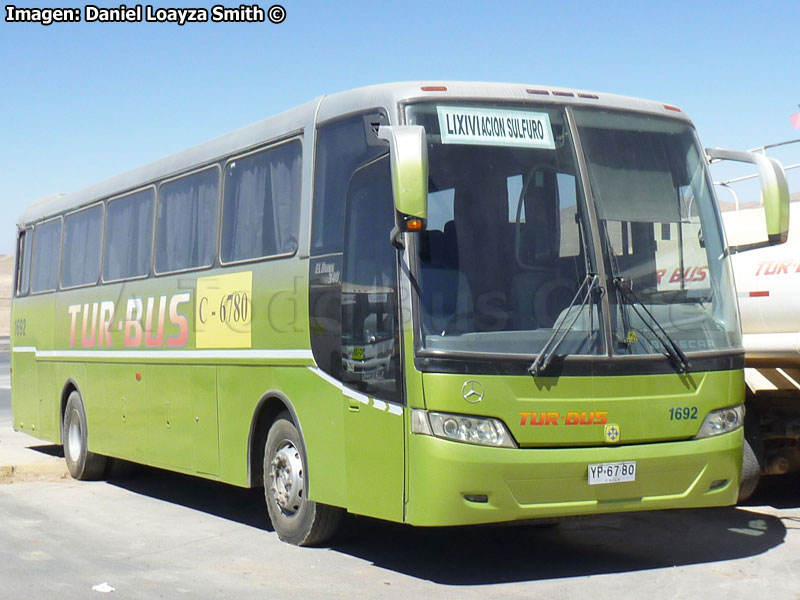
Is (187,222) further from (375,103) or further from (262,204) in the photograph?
(375,103)

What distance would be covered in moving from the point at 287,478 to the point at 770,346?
4.13 meters

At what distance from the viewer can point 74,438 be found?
567 inches

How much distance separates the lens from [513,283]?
768 cm

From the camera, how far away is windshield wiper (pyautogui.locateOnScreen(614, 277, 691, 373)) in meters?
7.90

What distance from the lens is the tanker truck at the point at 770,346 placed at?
387 inches

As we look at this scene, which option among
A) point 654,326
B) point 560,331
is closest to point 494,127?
point 560,331

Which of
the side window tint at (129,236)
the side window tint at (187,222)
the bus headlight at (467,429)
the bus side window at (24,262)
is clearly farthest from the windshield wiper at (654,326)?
the bus side window at (24,262)

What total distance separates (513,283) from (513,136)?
1.05 meters

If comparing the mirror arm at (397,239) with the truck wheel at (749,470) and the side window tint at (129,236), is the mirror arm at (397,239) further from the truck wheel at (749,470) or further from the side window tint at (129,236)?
the side window tint at (129,236)

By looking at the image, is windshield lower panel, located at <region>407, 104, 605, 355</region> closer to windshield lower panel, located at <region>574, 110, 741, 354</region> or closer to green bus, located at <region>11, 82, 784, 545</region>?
green bus, located at <region>11, 82, 784, 545</region>

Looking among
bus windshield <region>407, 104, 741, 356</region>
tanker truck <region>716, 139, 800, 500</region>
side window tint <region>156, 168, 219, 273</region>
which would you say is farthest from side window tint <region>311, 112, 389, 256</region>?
tanker truck <region>716, 139, 800, 500</region>

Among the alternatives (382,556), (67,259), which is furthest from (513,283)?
(67,259)

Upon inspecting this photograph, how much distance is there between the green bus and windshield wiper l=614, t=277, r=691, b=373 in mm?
15

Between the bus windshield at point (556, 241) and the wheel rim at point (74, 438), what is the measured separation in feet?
26.0
